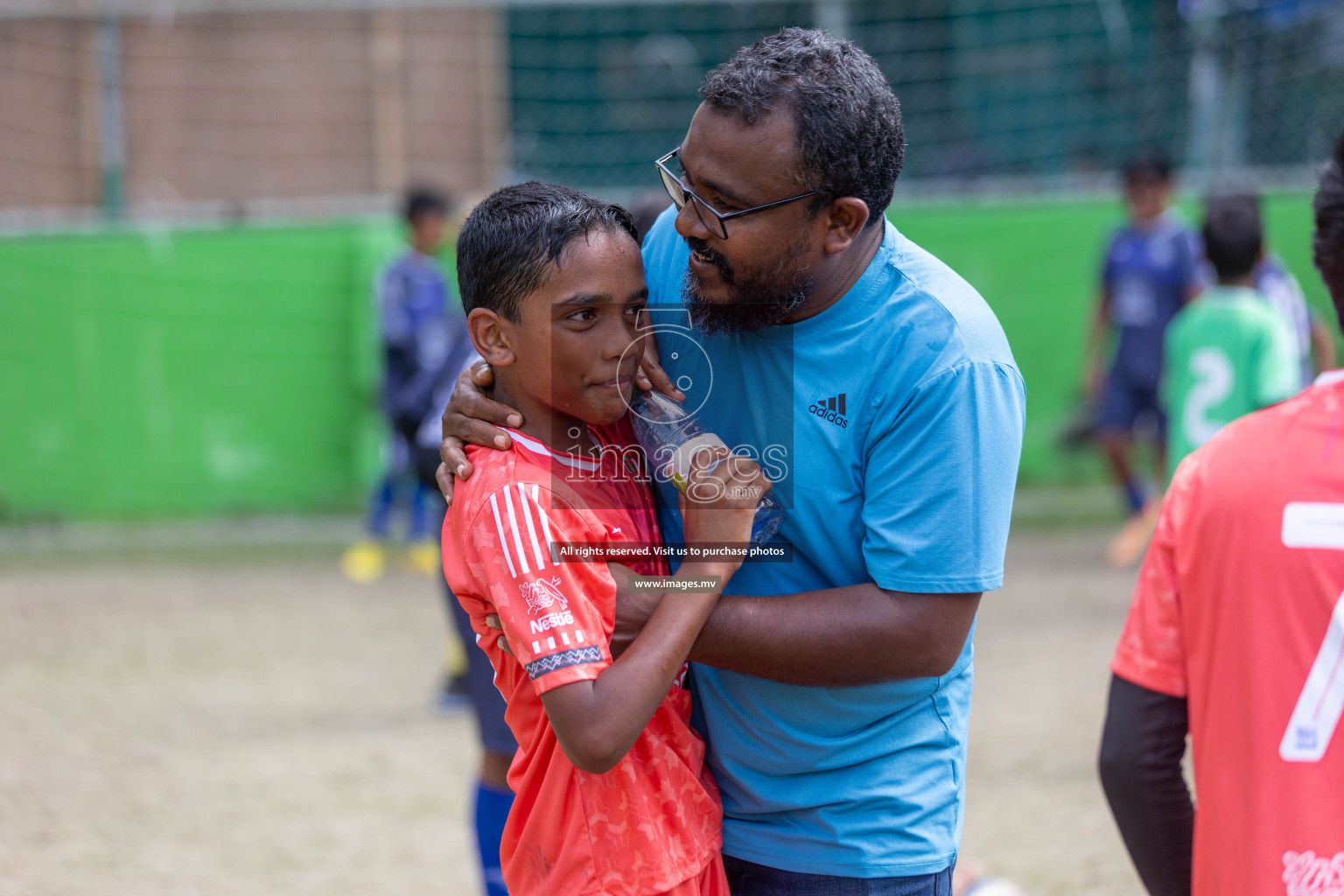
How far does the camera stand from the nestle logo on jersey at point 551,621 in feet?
5.49

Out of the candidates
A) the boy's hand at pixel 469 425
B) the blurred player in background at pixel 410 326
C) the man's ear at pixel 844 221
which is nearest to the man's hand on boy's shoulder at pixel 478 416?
the boy's hand at pixel 469 425

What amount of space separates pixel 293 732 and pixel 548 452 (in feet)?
12.1

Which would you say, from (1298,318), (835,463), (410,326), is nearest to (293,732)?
(410,326)

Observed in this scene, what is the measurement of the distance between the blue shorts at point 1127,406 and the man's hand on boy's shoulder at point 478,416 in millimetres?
6171

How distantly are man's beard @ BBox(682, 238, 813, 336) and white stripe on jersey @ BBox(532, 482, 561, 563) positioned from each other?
40 cm

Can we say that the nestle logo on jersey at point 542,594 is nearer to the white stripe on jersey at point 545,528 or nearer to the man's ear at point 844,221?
the white stripe on jersey at point 545,528

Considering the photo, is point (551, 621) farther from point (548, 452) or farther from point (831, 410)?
point (831, 410)

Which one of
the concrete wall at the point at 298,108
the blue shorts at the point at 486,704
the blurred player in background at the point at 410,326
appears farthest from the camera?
the concrete wall at the point at 298,108

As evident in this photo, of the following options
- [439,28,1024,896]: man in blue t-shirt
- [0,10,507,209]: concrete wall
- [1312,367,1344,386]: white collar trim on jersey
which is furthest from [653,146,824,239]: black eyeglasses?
[0,10,507,209]: concrete wall

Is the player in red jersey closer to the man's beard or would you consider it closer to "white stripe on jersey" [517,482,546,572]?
the man's beard

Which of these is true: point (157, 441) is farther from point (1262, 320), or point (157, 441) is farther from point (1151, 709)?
point (1151, 709)

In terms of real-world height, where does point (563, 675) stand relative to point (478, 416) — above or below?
below

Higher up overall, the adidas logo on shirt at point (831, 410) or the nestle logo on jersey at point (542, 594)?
the adidas logo on shirt at point (831, 410)

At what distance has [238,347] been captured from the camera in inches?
330
